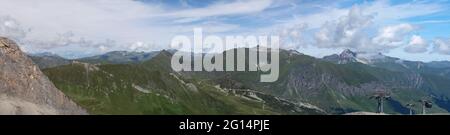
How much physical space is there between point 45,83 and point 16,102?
1564 cm

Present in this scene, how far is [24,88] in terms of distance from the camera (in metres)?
85.2

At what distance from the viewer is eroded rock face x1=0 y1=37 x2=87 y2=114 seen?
7694cm

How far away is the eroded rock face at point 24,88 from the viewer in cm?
7694
